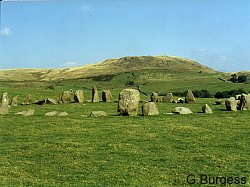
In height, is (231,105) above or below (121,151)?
above

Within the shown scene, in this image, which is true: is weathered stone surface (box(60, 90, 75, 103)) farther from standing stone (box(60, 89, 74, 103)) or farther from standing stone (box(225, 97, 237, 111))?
standing stone (box(225, 97, 237, 111))

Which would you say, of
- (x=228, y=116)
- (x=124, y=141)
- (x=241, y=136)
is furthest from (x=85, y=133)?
(x=228, y=116)

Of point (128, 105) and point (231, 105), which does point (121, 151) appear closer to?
point (128, 105)

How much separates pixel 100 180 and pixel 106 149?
13.7ft

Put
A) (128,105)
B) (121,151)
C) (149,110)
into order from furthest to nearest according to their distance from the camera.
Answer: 1. (128,105)
2. (149,110)
3. (121,151)

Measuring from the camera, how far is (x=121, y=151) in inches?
603

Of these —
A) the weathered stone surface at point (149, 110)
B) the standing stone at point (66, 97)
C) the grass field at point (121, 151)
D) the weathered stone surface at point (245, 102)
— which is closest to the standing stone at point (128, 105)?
the weathered stone surface at point (149, 110)

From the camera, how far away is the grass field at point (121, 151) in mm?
11953

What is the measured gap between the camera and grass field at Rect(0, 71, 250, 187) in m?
12.0

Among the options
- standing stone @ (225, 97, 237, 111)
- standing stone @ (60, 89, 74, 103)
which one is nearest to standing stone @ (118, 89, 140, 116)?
standing stone @ (225, 97, 237, 111)

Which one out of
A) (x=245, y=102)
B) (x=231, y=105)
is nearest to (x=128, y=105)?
(x=231, y=105)

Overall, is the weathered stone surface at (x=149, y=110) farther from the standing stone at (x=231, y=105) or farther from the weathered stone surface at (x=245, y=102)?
the weathered stone surface at (x=245, y=102)

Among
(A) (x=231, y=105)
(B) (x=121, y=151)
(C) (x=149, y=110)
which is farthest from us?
(A) (x=231, y=105)

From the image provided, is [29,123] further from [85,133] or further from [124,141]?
[124,141]
